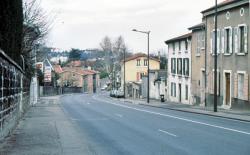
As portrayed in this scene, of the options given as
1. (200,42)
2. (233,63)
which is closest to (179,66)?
(200,42)

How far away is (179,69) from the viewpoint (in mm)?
63719

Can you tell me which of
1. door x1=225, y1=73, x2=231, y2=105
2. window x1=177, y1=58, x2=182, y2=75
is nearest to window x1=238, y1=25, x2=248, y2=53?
door x1=225, y1=73, x2=231, y2=105

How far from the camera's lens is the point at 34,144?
1620 cm

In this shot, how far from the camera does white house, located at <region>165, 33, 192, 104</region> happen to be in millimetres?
58656

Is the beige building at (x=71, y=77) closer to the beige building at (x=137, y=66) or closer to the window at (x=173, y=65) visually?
the beige building at (x=137, y=66)

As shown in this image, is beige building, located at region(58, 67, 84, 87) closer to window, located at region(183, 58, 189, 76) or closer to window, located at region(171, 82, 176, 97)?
window, located at region(171, 82, 176, 97)

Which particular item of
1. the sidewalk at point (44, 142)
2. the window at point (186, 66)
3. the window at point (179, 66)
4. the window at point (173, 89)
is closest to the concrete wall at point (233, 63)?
the window at point (186, 66)

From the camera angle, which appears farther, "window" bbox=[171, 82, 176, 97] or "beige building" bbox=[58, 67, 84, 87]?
"beige building" bbox=[58, 67, 84, 87]

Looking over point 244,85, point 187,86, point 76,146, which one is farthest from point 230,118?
point 187,86

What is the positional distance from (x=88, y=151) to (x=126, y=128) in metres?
8.47

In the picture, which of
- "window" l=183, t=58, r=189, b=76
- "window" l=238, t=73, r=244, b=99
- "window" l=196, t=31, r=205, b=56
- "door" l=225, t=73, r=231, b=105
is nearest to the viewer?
"window" l=238, t=73, r=244, b=99

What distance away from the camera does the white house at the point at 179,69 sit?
58656 mm

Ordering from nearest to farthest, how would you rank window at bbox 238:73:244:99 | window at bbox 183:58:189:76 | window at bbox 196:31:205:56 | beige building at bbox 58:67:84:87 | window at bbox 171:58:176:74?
window at bbox 238:73:244:99
window at bbox 196:31:205:56
window at bbox 183:58:189:76
window at bbox 171:58:176:74
beige building at bbox 58:67:84:87

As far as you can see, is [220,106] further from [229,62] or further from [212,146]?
[212,146]
